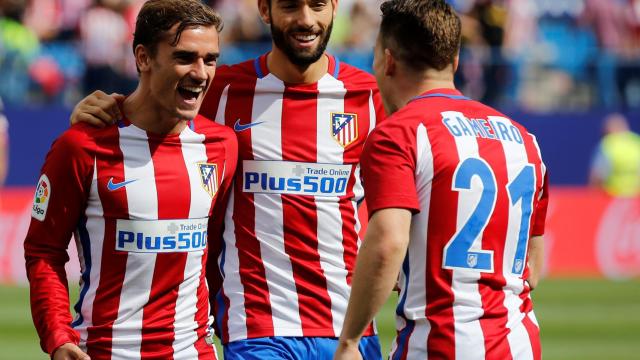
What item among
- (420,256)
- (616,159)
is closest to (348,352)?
(420,256)

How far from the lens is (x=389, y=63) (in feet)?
14.1

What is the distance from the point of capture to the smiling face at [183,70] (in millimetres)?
4648

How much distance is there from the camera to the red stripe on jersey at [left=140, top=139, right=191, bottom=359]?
15.3 ft

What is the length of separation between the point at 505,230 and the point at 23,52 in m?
13.3

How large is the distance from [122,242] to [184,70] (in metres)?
0.70

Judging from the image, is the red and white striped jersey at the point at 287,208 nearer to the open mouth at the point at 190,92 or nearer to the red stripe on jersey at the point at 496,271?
the open mouth at the point at 190,92

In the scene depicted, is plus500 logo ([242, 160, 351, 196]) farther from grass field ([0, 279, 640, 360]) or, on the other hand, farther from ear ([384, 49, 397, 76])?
grass field ([0, 279, 640, 360])

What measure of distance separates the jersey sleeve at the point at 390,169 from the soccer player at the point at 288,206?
1268 mm

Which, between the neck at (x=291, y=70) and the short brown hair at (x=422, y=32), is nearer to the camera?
the short brown hair at (x=422, y=32)

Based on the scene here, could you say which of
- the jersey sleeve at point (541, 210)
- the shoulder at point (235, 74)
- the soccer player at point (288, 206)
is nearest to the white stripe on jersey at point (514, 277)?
the jersey sleeve at point (541, 210)

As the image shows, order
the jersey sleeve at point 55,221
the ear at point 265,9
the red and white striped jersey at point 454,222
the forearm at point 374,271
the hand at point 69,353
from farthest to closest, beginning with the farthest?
the ear at point 265,9, the jersey sleeve at point 55,221, the hand at point 69,353, the red and white striped jersey at point 454,222, the forearm at point 374,271

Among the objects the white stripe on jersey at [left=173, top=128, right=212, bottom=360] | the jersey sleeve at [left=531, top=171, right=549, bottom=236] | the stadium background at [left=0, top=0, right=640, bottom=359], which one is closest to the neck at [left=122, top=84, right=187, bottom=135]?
the white stripe on jersey at [left=173, top=128, right=212, bottom=360]

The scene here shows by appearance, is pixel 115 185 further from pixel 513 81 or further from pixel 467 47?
pixel 513 81

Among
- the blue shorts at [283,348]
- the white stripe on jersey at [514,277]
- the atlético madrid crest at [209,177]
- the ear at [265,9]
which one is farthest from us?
the ear at [265,9]
